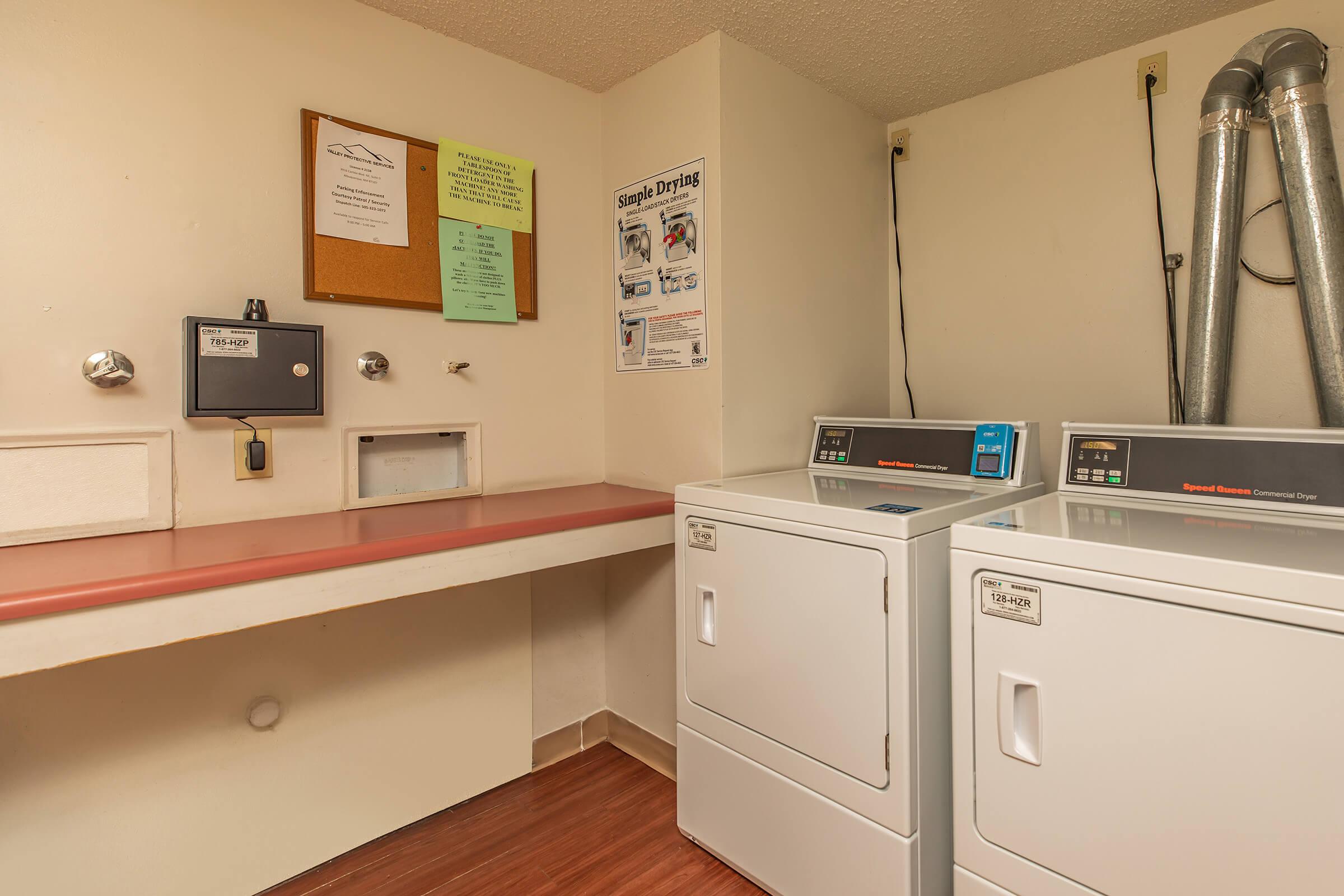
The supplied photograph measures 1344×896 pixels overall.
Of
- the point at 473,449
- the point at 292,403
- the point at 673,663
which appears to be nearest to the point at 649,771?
the point at 673,663

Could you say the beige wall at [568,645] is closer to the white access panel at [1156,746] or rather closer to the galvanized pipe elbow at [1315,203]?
the white access panel at [1156,746]

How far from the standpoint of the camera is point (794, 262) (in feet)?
6.68

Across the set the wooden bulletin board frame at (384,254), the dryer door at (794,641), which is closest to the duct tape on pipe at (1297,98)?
the dryer door at (794,641)

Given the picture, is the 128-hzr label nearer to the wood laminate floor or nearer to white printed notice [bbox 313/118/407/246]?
the wood laminate floor

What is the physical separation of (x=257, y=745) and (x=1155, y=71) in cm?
290

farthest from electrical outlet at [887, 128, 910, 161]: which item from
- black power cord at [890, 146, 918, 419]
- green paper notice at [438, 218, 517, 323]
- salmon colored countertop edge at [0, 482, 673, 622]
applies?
salmon colored countertop edge at [0, 482, 673, 622]

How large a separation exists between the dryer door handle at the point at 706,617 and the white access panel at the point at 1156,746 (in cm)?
64

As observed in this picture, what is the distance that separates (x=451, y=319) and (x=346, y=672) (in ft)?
3.22

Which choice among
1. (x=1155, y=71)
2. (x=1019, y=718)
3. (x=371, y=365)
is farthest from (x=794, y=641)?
(x=1155, y=71)

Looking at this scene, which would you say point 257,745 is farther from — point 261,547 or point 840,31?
point 840,31

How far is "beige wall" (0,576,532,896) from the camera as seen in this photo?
4.29ft

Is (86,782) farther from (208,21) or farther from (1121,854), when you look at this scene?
(1121,854)

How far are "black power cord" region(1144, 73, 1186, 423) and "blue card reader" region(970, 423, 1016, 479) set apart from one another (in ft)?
1.85

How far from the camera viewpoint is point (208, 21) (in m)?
1.46
